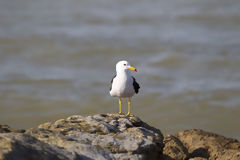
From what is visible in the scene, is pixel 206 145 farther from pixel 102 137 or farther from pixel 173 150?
pixel 102 137

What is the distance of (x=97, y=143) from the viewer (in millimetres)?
9750

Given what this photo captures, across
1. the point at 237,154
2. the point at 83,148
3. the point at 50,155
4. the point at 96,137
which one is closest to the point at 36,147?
the point at 50,155

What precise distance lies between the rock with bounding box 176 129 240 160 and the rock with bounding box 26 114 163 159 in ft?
6.54

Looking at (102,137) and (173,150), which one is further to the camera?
(173,150)

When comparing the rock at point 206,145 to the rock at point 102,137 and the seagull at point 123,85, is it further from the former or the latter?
the rock at point 102,137

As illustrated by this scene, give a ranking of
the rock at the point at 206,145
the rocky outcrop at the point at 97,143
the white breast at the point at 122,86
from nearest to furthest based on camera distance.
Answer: the rocky outcrop at the point at 97,143
the rock at the point at 206,145
the white breast at the point at 122,86

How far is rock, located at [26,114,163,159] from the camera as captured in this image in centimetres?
919

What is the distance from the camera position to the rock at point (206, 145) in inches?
497

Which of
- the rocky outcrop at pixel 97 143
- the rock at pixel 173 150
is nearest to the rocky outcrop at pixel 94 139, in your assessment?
the rocky outcrop at pixel 97 143

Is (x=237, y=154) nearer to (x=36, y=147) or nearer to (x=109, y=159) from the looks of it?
(x=109, y=159)

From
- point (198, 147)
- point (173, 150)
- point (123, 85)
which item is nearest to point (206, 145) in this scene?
point (198, 147)

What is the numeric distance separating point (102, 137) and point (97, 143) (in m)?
0.25

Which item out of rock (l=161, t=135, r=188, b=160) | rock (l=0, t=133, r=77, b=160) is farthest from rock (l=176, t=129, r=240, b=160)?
rock (l=0, t=133, r=77, b=160)

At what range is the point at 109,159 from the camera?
927 centimetres
